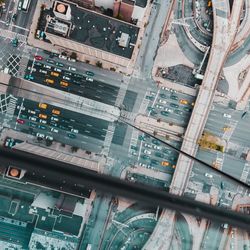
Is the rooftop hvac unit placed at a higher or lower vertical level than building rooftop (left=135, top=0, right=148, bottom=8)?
lower

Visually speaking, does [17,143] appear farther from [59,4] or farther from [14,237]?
[59,4]

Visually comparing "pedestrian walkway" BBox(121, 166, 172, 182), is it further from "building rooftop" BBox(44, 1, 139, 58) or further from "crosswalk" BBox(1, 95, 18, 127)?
"crosswalk" BBox(1, 95, 18, 127)

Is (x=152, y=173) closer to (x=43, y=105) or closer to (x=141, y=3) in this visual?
(x=43, y=105)

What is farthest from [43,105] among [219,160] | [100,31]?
[219,160]

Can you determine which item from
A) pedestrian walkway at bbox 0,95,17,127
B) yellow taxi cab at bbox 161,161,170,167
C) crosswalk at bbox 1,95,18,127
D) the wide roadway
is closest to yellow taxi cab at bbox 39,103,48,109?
the wide roadway

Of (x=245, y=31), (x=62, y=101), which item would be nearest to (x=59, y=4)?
(x=62, y=101)

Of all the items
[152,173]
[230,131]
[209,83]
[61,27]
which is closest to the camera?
[61,27]

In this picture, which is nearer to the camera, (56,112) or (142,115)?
(56,112)
